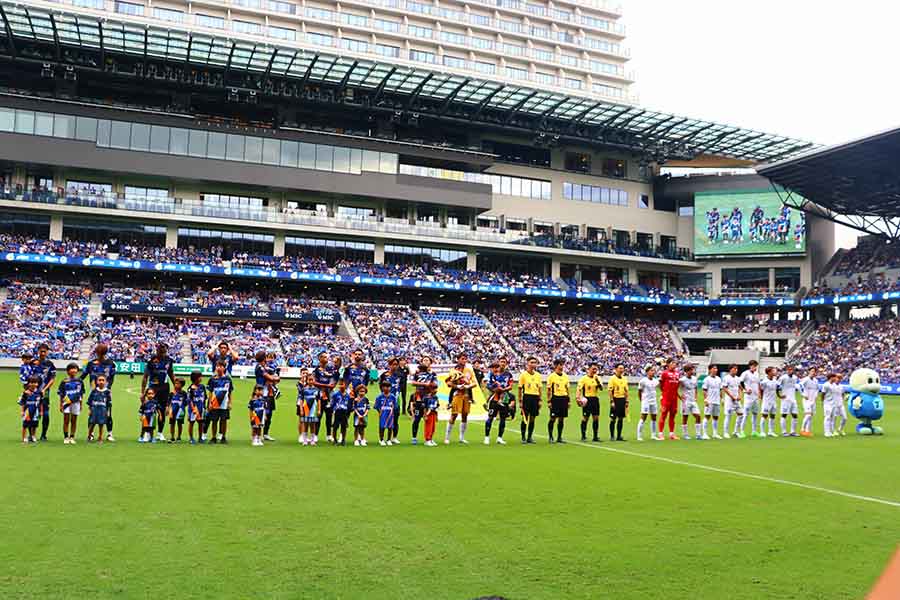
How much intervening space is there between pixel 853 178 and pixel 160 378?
5538 centimetres

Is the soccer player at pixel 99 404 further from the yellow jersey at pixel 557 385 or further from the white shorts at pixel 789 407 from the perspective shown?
the white shorts at pixel 789 407

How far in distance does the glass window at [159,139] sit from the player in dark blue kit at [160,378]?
46812 mm

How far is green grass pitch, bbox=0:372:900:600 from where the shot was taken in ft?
21.9

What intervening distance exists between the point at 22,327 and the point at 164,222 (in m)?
14.7

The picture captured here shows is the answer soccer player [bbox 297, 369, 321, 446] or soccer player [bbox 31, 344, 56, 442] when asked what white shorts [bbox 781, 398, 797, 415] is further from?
soccer player [bbox 31, 344, 56, 442]

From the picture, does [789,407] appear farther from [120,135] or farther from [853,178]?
[120,135]

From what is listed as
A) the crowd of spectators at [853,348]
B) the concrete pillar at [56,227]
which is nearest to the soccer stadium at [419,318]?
the crowd of spectators at [853,348]

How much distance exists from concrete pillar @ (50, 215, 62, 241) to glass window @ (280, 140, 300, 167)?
16.6 metres

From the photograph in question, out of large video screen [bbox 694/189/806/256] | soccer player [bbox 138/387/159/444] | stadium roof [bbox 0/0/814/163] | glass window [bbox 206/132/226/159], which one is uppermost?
stadium roof [bbox 0/0/814/163]

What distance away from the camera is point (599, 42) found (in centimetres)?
9238

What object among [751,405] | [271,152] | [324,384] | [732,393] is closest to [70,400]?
[324,384]

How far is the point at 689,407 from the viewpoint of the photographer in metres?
20.9

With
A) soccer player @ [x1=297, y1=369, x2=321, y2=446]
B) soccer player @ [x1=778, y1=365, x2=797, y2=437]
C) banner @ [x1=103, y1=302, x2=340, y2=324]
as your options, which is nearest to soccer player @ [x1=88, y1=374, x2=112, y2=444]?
soccer player @ [x1=297, y1=369, x2=321, y2=446]

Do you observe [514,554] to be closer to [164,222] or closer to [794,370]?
[794,370]
